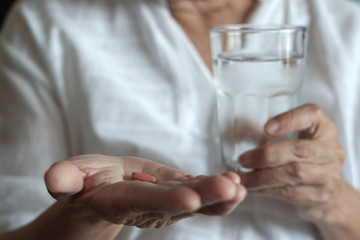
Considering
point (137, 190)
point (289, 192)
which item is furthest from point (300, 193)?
point (137, 190)

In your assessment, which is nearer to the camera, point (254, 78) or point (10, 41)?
point (254, 78)

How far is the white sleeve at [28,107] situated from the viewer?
508 millimetres

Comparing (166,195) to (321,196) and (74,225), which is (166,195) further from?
(321,196)

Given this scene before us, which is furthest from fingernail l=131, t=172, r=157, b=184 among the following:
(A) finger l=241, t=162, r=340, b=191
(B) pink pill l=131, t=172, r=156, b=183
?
(A) finger l=241, t=162, r=340, b=191

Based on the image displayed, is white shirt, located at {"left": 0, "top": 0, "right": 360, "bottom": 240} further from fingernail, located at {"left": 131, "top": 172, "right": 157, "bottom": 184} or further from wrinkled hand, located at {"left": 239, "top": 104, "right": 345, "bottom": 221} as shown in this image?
fingernail, located at {"left": 131, "top": 172, "right": 157, "bottom": 184}

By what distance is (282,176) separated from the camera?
1.20 feet

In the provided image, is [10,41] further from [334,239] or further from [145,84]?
[334,239]

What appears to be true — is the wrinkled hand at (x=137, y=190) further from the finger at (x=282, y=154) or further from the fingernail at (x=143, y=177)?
the finger at (x=282, y=154)

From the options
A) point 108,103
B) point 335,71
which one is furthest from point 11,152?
point 335,71

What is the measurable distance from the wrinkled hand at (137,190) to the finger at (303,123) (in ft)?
0.45

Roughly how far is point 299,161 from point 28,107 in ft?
1.09

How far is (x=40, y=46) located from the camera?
0.53 m

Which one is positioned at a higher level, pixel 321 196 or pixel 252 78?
pixel 252 78

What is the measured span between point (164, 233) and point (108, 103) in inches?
6.9
